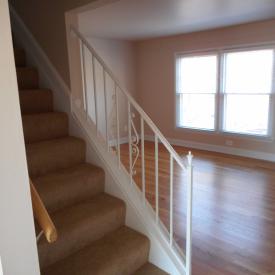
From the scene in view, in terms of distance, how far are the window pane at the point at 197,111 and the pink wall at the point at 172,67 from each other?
184mm

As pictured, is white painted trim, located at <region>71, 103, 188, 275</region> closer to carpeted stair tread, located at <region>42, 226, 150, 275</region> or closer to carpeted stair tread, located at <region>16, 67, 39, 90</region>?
carpeted stair tread, located at <region>42, 226, 150, 275</region>

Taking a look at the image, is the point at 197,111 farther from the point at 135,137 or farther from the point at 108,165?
the point at 108,165

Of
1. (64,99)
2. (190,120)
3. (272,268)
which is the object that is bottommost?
(272,268)

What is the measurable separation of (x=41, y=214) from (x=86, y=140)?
1.33m

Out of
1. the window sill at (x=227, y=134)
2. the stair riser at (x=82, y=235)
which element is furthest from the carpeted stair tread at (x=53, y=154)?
the window sill at (x=227, y=134)

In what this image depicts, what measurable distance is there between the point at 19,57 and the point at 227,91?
12.5 ft

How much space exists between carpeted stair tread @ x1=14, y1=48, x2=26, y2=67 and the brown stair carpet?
484mm

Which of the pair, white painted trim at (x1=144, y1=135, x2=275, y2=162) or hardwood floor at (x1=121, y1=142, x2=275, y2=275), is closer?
hardwood floor at (x1=121, y1=142, x2=275, y2=275)

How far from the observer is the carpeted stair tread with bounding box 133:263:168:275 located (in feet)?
6.48

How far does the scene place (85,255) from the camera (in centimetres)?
184

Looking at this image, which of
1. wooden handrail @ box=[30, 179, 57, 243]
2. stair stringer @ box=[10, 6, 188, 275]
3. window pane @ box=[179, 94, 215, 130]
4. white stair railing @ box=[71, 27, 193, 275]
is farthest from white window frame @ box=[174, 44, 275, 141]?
wooden handrail @ box=[30, 179, 57, 243]

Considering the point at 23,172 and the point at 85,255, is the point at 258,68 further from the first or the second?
the point at 23,172

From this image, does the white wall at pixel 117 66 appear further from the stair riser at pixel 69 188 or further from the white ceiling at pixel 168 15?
the stair riser at pixel 69 188

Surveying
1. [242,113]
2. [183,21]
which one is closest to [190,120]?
[242,113]
